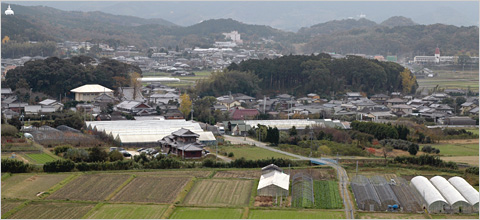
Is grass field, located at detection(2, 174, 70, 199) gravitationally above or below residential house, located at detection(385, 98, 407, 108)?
below

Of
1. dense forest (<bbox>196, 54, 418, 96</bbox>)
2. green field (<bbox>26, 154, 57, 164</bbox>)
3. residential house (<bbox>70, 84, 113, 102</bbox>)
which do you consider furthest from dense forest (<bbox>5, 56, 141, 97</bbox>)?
green field (<bbox>26, 154, 57, 164</bbox>)

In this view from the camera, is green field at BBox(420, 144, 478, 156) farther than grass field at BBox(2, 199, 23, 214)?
Yes

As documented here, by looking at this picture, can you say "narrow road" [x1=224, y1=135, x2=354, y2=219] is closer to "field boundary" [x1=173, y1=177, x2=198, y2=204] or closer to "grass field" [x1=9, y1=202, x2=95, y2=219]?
"field boundary" [x1=173, y1=177, x2=198, y2=204]

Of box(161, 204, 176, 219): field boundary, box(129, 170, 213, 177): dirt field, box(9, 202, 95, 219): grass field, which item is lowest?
box(129, 170, 213, 177): dirt field

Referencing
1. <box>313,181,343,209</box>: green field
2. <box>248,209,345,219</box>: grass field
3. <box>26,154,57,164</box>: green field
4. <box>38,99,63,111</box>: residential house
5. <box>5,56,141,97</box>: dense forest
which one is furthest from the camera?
<box>5,56,141,97</box>: dense forest

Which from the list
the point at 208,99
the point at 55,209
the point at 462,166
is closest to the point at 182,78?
the point at 208,99

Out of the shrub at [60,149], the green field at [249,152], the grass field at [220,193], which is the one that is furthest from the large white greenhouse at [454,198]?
the shrub at [60,149]

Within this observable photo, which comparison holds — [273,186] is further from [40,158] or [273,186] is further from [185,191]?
[40,158]

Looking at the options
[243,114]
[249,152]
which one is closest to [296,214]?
[249,152]
